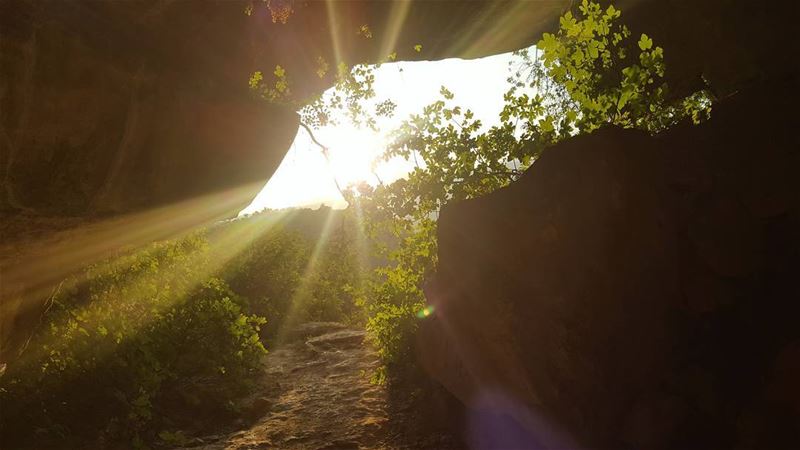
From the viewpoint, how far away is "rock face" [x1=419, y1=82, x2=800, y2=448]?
491 centimetres

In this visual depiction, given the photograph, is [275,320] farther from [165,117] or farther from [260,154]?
[165,117]

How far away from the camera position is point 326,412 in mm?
8734

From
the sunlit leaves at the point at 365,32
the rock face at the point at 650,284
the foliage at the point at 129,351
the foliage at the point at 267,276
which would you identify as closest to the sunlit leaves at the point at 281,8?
the sunlit leaves at the point at 365,32

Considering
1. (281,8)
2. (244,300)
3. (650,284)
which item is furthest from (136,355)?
(650,284)

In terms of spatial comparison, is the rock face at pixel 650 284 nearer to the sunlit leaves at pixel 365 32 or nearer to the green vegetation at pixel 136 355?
the sunlit leaves at pixel 365 32

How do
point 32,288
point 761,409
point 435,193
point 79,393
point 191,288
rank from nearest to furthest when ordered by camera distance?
1. point 761,409
2. point 435,193
3. point 79,393
4. point 32,288
5. point 191,288

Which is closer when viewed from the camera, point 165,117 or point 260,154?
point 165,117

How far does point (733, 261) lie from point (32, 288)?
15272 millimetres

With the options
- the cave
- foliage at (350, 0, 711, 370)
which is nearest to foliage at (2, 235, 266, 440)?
the cave

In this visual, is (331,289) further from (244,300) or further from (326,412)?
(326,412)

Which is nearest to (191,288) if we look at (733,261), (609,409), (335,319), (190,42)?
(190,42)

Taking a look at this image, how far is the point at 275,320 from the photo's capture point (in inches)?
722

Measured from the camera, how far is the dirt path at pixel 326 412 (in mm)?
7465

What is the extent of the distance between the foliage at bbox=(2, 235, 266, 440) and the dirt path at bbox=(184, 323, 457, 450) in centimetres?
115
